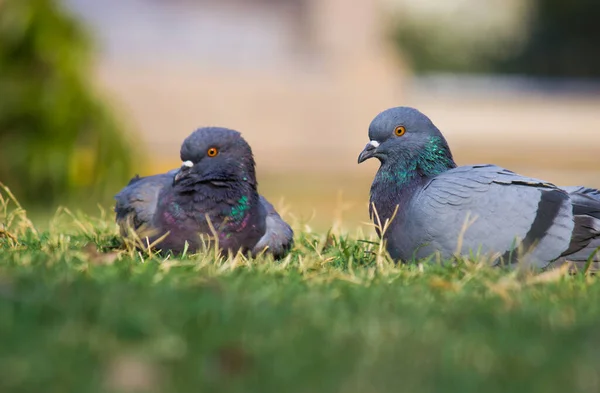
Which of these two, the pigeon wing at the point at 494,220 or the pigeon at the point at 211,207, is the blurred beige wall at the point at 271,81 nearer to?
the pigeon at the point at 211,207

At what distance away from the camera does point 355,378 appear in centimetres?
267

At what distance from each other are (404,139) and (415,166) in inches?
6.1

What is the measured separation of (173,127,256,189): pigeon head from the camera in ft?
16.1

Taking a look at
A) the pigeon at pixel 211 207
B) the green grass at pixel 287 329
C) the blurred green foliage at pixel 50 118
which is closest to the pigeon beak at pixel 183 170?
the pigeon at pixel 211 207

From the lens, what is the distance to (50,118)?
10586mm

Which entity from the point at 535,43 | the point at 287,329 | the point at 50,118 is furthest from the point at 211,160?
the point at 535,43

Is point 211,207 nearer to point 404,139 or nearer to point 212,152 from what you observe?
point 212,152

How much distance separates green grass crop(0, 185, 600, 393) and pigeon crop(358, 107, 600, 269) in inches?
13.0

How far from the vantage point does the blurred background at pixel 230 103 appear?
10609mm

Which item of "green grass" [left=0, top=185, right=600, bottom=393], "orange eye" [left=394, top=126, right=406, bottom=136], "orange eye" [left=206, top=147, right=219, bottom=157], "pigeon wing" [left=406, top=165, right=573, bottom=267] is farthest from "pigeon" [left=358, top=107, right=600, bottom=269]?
"orange eye" [left=206, top=147, right=219, bottom=157]

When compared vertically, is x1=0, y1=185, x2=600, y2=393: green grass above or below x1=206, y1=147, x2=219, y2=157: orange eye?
below

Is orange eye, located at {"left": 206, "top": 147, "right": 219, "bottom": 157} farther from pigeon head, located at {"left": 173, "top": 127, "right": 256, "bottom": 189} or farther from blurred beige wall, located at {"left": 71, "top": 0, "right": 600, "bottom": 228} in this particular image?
blurred beige wall, located at {"left": 71, "top": 0, "right": 600, "bottom": 228}

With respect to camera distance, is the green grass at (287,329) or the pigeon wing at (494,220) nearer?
the green grass at (287,329)

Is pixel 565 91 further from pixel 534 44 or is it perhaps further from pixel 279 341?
pixel 279 341
